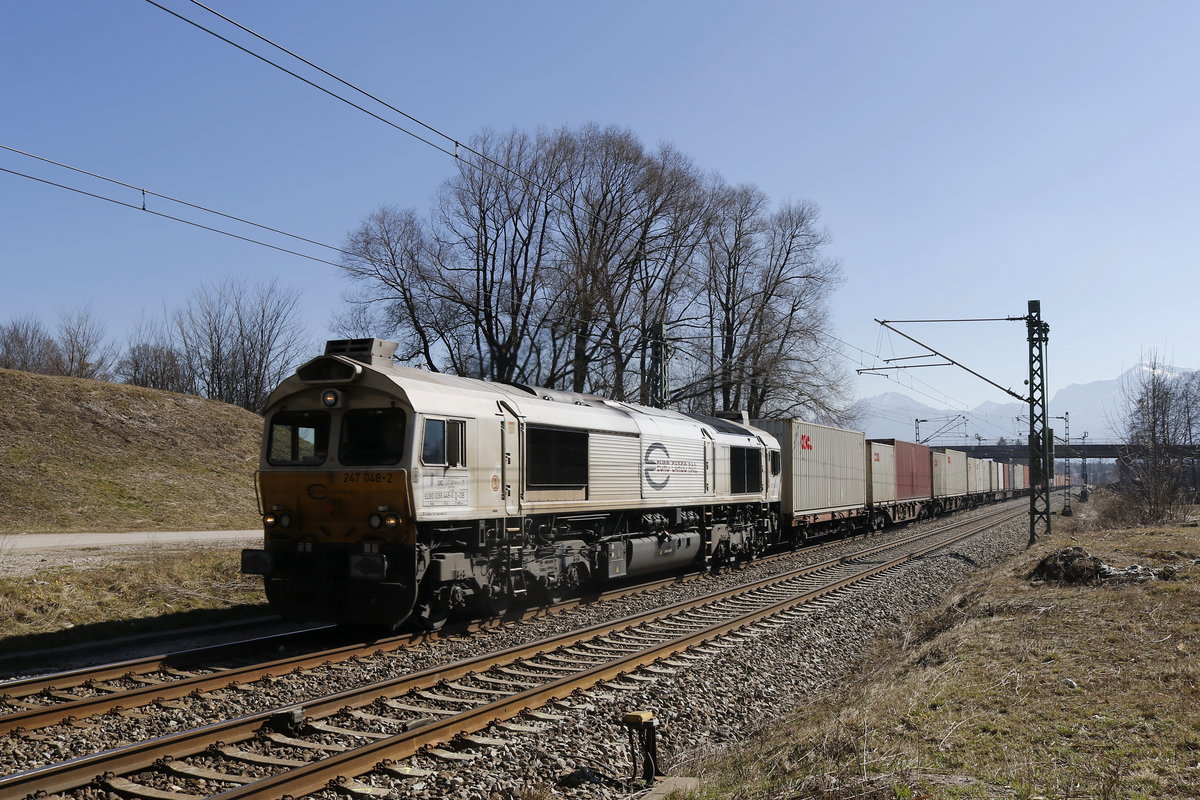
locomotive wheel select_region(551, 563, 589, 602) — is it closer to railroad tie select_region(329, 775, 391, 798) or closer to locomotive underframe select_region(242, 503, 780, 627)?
locomotive underframe select_region(242, 503, 780, 627)

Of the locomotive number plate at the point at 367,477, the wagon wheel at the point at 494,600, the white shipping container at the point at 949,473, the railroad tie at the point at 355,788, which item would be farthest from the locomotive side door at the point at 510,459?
the white shipping container at the point at 949,473

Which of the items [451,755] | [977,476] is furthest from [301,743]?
[977,476]

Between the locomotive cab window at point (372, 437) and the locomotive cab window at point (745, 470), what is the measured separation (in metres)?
11.4

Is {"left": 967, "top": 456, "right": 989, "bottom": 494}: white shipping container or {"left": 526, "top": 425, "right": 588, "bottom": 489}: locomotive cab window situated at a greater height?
{"left": 526, "top": 425, "right": 588, "bottom": 489}: locomotive cab window

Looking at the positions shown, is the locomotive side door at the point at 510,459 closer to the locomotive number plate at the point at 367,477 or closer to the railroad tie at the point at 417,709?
the locomotive number plate at the point at 367,477

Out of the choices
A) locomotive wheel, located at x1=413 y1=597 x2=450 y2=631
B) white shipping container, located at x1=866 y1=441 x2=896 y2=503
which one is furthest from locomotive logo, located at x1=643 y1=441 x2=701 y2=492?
white shipping container, located at x1=866 y1=441 x2=896 y2=503

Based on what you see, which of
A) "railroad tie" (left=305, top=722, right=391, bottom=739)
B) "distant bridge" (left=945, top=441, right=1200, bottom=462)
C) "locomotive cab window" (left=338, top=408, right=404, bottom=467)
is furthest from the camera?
"distant bridge" (left=945, top=441, right=1200, bottom=462)

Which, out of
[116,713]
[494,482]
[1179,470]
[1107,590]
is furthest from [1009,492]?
[116,713]

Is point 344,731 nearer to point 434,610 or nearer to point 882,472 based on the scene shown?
point 434,610

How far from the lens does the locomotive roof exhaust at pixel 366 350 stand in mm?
11586

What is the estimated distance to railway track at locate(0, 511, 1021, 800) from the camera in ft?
20.0

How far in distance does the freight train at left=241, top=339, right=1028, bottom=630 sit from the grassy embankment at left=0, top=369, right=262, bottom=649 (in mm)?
3112

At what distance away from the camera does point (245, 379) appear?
5888 cm

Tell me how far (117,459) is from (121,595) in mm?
18211
